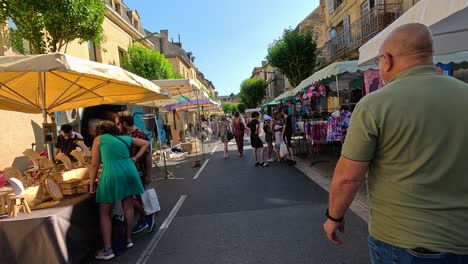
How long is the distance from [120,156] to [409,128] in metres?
3.61

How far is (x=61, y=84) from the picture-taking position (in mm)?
5590

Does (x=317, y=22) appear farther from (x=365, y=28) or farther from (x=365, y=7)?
(x=365, y=28)

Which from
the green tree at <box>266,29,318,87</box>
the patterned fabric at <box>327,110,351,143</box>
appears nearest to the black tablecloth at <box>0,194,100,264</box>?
the patterned fabric at <box>327,110,351,143</box>

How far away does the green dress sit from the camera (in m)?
4.20

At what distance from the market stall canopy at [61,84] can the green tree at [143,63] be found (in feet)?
39.2

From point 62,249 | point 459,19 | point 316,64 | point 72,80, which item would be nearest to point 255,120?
point 72,80

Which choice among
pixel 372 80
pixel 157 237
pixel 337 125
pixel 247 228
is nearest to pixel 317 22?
pixel 337 125

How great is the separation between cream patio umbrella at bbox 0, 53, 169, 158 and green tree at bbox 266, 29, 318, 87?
17.9m

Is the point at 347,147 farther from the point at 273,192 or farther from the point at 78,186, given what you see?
the point at 273,192

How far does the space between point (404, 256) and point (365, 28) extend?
16.3 m

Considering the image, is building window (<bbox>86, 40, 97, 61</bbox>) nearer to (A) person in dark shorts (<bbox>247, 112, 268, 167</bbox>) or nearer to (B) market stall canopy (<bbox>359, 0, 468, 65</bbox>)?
(A) person in dark shorts (<bbox>247, 112, 268, 167</bbox>)

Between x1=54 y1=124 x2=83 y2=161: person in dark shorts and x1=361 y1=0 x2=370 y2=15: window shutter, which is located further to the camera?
x1=361 y1=0 x2=370 y2=15: window shutter

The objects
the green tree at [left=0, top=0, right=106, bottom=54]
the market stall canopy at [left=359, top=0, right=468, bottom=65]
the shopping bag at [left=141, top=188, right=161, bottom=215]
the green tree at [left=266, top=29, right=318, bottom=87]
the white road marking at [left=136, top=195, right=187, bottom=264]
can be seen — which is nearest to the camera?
the market stall canopy at [left=359, top=0, right=468, bottom=65]

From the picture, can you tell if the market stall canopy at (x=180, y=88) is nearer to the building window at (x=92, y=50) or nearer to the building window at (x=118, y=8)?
the building window at (x=92, y=50)
